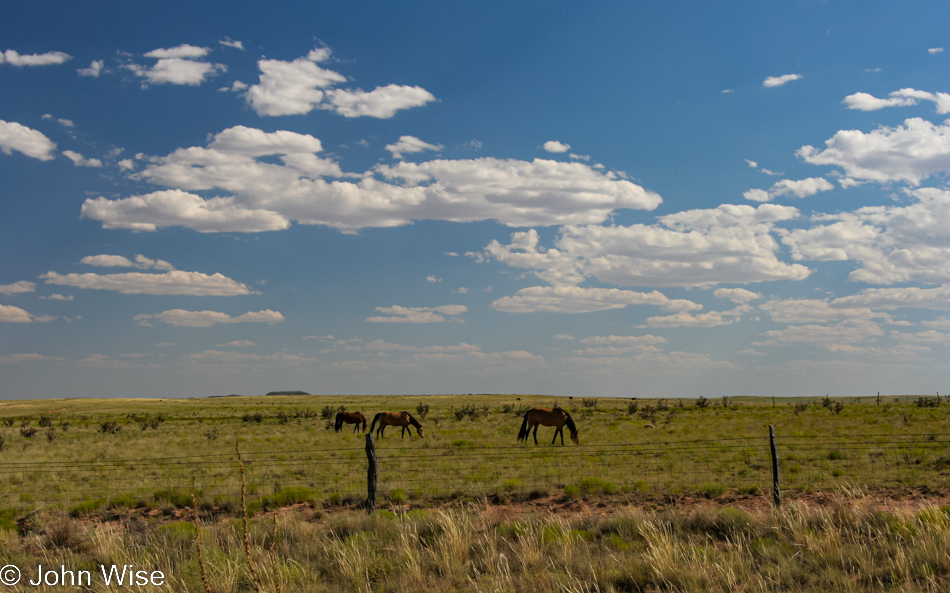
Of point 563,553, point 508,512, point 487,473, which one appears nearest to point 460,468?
point 487,473

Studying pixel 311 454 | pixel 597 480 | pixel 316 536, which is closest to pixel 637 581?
pixel 316 536

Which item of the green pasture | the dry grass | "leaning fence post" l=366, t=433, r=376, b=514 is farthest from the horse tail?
the dry grass

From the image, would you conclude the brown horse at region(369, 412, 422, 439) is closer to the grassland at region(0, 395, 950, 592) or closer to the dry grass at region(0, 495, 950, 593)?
the grassland at region(0, 395, 950, 592)

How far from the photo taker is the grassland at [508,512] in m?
7.59

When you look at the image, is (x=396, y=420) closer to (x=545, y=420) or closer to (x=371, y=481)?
(x=545, y=420)

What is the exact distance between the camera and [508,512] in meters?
14.0

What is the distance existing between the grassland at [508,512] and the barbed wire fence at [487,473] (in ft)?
0.30

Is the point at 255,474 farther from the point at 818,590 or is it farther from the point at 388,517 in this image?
the point at 818,590

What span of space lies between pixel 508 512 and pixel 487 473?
490cm

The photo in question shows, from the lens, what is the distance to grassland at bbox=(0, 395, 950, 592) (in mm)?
7594

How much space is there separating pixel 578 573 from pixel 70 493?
16.0m

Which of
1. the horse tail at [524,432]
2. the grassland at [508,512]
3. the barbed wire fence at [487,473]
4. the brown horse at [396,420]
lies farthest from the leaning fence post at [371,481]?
the brown horse at [396,420]

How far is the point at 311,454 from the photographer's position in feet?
80.5

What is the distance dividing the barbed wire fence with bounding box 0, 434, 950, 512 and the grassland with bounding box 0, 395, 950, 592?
0.09 metres
